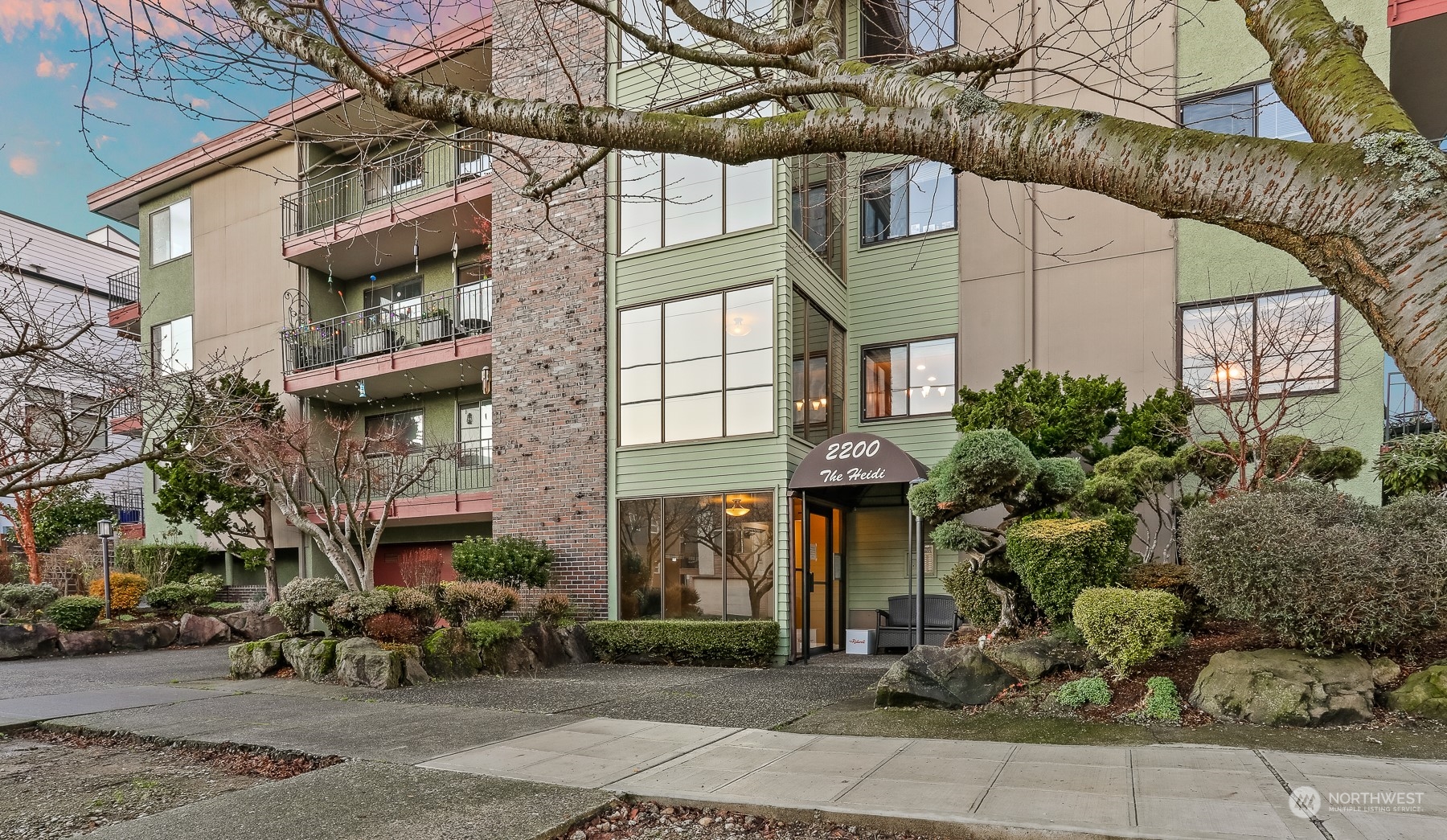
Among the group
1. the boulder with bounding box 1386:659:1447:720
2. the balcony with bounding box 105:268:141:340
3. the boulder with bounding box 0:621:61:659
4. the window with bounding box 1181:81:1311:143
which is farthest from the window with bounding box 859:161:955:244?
the balcony with bounding box 105:268:141:340

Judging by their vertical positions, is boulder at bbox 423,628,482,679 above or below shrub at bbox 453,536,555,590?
below

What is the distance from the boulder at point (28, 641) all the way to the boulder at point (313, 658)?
7.02 metres

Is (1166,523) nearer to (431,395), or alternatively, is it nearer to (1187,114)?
(1187,114)

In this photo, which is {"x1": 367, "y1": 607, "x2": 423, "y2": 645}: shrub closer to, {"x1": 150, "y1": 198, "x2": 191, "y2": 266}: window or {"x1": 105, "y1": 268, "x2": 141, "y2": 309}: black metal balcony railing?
{"x1": 150, "y1": 198, "x2": 191, "y2": 266}: window

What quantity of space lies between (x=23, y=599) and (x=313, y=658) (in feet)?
30.0

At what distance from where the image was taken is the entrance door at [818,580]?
1260 centimetres

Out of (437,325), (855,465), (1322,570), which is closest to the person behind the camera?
(1322,570)

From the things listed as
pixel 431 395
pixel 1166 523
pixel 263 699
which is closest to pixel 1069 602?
pixel 1166 523

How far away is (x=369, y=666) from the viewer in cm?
997

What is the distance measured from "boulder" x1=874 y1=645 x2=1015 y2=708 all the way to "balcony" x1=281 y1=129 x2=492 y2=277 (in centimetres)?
1211

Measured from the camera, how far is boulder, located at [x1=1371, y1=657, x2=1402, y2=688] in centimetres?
642

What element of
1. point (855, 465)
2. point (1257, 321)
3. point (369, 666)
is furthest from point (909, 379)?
point (369, 666)

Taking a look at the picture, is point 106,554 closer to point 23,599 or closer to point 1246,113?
point 23,599

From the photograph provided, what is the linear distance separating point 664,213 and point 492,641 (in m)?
6.96
